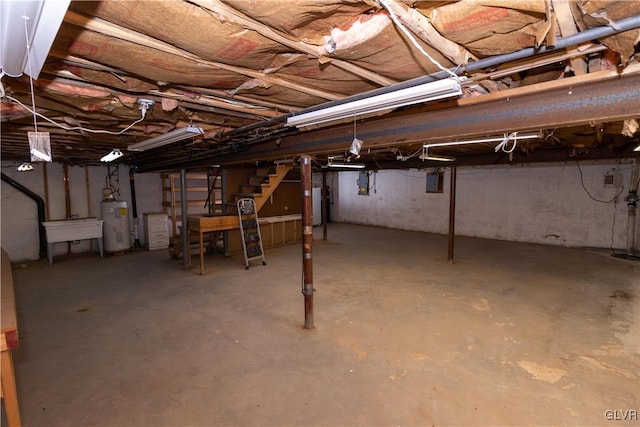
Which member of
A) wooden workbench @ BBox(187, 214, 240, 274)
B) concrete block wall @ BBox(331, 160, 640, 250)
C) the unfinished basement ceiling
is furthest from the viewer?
concrete block wall @ BBox(331, 160, 640, 250)

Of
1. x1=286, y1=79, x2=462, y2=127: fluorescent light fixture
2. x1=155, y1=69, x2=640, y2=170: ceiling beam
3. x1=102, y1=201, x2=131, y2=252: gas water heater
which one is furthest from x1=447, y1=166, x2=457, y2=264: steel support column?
x1=102, y1=201, x2=131, y2=252: gas water heater

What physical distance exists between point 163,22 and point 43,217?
7.43 meters

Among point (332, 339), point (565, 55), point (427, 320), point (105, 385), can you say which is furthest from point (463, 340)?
point (105, 385)

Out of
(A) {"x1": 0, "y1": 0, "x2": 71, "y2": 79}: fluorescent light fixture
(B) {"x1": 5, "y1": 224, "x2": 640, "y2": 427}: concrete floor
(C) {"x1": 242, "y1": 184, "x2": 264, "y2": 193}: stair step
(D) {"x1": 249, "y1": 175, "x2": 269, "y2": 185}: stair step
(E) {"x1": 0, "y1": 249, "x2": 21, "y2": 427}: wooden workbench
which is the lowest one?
(B) {"x1": 5, "y1": 224, "x2": 640, "y2": 427}: concrete floor

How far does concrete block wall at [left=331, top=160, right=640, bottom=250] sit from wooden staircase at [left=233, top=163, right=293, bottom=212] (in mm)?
5080

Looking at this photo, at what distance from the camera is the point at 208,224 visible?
524 centimetres

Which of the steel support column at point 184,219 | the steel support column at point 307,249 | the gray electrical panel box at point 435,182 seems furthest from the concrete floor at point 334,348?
the gray electrical panel box at point 435,182

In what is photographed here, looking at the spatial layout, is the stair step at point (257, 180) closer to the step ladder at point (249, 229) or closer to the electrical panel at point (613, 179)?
the step ladder at point (249, 229)

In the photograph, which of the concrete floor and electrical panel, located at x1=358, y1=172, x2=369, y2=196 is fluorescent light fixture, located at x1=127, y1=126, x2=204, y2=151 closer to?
the concrete floor

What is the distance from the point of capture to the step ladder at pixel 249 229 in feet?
18.4

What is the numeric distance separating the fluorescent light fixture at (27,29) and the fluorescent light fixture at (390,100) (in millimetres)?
1323

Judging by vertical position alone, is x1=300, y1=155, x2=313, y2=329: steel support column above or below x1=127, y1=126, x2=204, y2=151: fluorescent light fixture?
below

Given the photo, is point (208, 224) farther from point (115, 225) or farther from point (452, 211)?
point (452, 211)

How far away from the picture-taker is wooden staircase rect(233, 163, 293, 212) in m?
5.89
